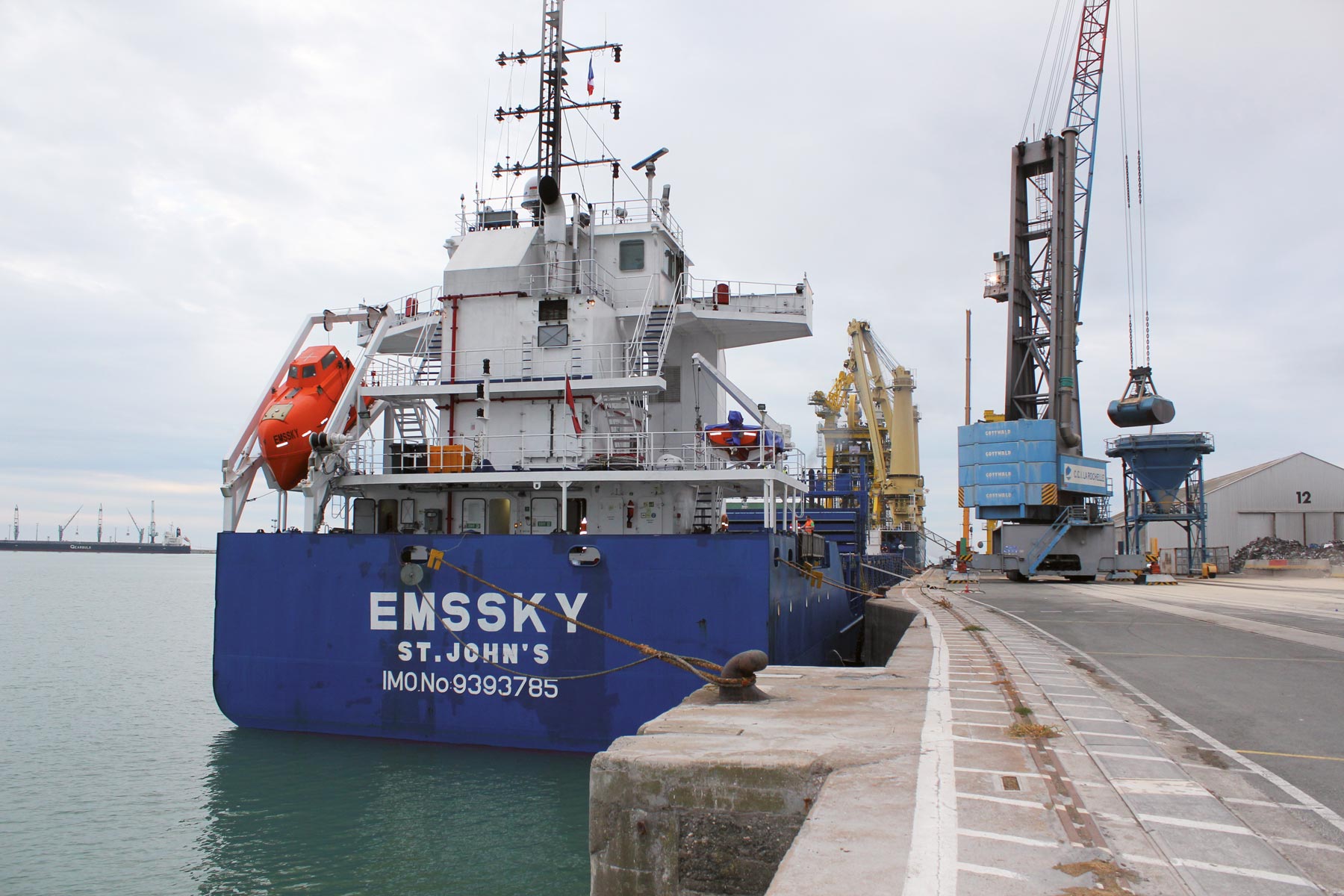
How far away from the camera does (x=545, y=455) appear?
48.6 ft

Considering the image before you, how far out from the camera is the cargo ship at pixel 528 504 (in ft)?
40.6

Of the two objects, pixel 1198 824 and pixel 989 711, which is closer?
pixel 1198 824

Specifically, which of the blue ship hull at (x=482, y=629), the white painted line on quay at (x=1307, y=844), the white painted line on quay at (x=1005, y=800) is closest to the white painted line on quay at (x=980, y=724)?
the white painted line on quay at (x=1005, y=800)

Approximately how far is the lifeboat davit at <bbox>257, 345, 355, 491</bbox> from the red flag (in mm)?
4103

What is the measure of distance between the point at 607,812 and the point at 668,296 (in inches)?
521

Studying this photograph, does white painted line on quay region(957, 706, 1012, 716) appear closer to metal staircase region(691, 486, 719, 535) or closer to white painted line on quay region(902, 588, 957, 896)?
white painted line on quay region(902, 588, 957, 896)

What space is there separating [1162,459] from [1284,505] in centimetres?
1904

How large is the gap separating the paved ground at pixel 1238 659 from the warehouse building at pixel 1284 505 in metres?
34.4

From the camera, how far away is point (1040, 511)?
1441 inches

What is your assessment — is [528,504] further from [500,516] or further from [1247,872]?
A: [1247,872]

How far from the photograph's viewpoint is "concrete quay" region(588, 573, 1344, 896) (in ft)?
13.2

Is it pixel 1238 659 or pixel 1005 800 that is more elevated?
pixel 1005 800

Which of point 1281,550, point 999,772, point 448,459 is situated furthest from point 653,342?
point 1281,550

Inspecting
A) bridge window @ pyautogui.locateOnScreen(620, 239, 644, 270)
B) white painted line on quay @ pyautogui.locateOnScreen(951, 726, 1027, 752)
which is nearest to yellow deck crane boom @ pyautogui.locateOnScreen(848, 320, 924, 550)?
bridge window @ pyautogui.locateOnScreen(620, 239, 644, 270)
